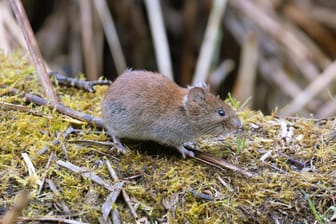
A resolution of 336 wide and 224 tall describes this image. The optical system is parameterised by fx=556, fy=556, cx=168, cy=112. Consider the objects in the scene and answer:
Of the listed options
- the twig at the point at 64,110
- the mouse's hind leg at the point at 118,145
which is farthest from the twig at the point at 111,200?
the twig at the point at 64,110

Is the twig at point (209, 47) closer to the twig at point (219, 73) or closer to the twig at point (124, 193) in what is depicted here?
the twig at point (219, 73)

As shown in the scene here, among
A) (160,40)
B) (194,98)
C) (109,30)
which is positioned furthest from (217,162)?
(109,30)

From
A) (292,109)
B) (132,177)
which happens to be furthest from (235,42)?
(132,177)

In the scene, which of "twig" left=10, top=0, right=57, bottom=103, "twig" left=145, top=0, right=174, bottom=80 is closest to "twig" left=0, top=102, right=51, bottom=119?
"twig" left=10, top=0, right=57, bottom=103

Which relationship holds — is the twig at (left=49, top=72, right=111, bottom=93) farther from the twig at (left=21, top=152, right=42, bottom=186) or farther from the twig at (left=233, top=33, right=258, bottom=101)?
the twig at (left=233, top=33, right=258, bottom=101)

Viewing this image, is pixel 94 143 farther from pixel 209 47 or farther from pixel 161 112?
pixel 209 47

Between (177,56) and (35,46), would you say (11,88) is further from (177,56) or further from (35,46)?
(177,56)
